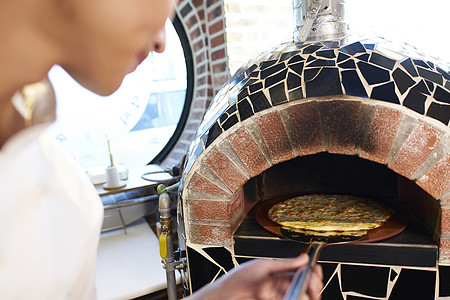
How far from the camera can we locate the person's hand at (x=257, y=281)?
0.62 metres

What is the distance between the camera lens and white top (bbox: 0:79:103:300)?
30 centimetres

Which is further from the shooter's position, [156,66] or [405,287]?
[156,66]

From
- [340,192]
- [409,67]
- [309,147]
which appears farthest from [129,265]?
[409,67]

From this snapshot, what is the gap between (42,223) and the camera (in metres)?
0.31

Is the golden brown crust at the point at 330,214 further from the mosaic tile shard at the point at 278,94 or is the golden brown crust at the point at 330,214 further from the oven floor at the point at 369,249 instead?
the mosaic tile shard at the point at 278,94

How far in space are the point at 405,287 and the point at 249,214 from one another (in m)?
0.63

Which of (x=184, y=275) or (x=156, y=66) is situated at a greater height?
(x=156, y=66)

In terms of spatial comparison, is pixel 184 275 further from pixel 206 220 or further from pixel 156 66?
pixel 156 66

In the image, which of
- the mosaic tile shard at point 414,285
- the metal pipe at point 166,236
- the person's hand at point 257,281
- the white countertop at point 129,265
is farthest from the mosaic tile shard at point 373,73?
the white countertop at point 129,265

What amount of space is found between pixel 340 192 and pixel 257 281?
44.6 inches

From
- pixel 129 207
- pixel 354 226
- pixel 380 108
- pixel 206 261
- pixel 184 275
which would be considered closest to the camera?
pixel 380 108

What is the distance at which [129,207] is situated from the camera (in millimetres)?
2586

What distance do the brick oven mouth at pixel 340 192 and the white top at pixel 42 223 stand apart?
41.0 inches

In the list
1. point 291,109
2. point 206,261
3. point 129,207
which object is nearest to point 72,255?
point 291,109
